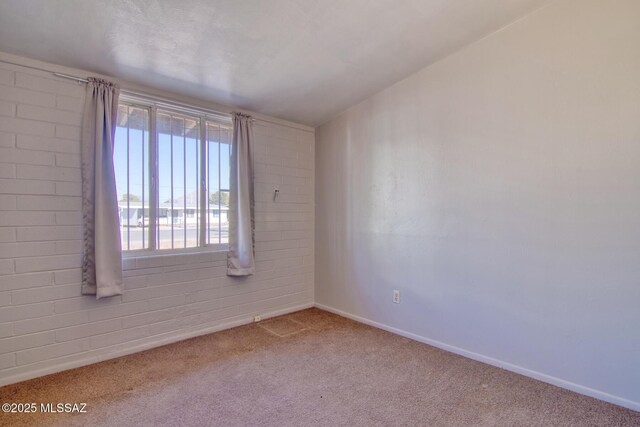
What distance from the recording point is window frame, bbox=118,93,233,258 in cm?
292

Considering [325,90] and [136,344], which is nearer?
[136,344]

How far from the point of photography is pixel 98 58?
2439 mm

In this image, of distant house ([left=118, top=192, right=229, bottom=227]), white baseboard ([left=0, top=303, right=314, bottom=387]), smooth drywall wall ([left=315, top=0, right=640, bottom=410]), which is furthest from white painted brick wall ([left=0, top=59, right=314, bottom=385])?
smooth drywall wall ([left=315, top=0, right=640, bottom=410])

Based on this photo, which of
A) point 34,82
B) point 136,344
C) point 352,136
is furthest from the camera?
point 352,136

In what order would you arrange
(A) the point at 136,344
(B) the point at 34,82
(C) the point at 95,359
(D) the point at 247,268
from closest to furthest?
(B) the point at 34,82 → (C) the point at 95,359 → (A) the point at 136,344 → (D) the point at 247,268

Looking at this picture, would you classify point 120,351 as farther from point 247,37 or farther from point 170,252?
point 247,37

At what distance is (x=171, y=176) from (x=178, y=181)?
77mm

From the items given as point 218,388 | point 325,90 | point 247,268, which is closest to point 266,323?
point 247,268

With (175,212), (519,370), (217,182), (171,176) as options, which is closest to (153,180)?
(171,176)

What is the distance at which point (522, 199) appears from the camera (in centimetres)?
250

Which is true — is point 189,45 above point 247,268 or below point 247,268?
above

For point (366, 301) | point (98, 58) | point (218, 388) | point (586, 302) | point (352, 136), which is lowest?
point (218, 388)

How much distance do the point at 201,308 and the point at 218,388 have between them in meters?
1.11

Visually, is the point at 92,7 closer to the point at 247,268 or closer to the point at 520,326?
the point at 247,268
